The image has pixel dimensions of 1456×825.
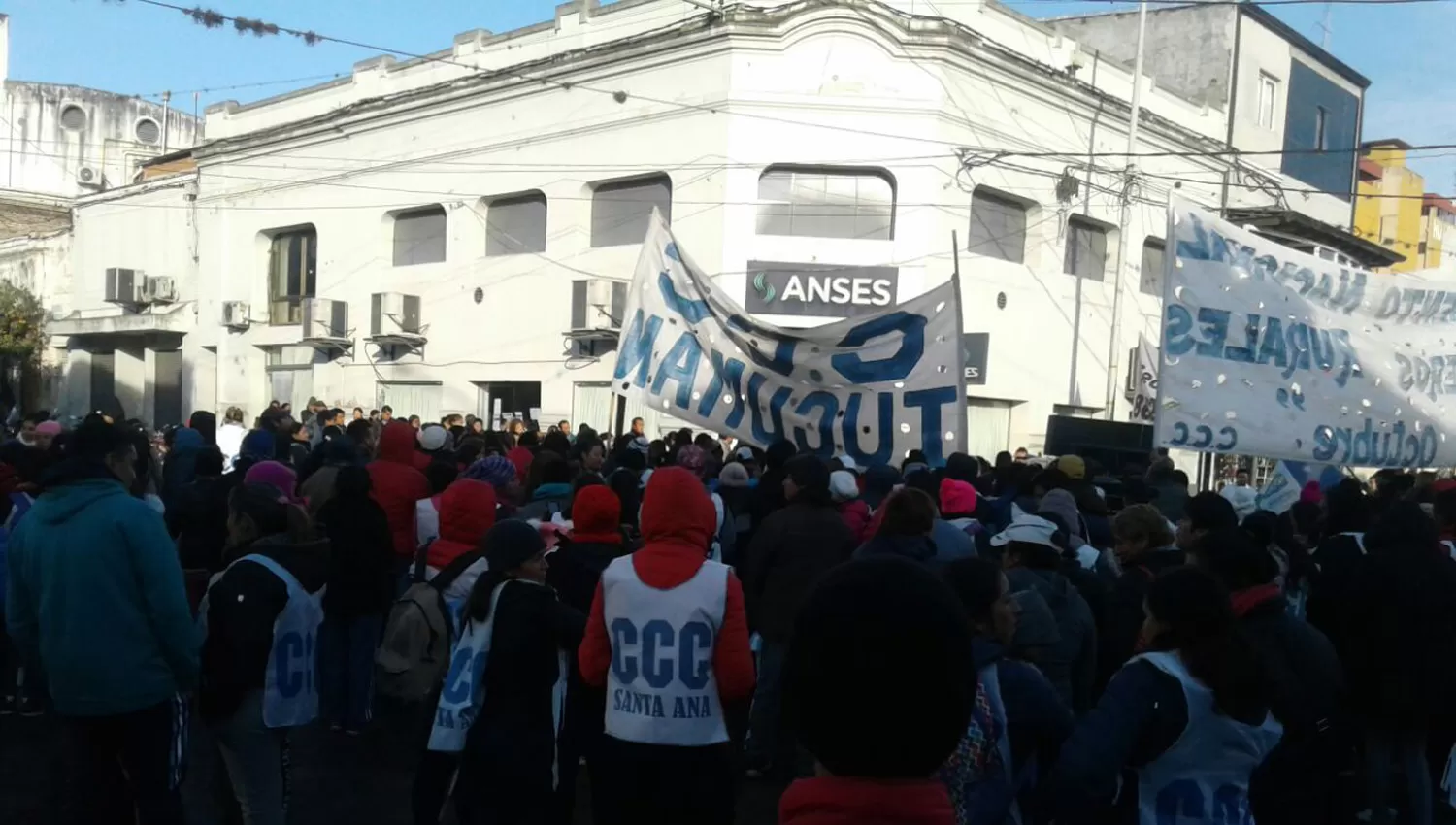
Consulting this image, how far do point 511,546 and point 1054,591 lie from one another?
6.39 ft

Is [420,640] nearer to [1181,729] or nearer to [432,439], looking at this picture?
[1181,729]

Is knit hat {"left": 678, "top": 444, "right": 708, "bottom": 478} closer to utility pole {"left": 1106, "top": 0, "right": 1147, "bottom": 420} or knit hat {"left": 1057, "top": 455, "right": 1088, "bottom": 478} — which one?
knit hat {"left": 1057, "top": 455, "right": 1088, "bottom": 478}

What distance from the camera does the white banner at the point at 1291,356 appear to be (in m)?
6.96

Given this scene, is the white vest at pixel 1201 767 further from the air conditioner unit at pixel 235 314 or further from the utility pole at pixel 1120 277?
the air conditioner unit at pixel 235 314

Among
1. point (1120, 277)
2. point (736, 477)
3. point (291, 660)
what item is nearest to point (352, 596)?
point (291, 660)

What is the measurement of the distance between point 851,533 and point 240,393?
2301cm

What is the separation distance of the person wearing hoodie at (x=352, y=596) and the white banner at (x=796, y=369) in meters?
2.18

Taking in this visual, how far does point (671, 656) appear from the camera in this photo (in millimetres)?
4035

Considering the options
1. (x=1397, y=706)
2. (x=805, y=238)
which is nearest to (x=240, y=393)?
(x=805, y=238)

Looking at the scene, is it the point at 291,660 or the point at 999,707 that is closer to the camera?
the point at 999,707

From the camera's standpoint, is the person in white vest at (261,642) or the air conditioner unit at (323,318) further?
the air conditioner unit at (323,318)

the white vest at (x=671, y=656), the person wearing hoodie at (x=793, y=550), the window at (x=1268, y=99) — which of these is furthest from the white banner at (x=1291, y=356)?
the window at (x=1268, y=99)

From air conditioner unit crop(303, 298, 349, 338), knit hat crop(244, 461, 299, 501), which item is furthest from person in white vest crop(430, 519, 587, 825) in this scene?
air conditioner unit crop(303, 298, 349, 338)

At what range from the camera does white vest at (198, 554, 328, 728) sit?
471cm
